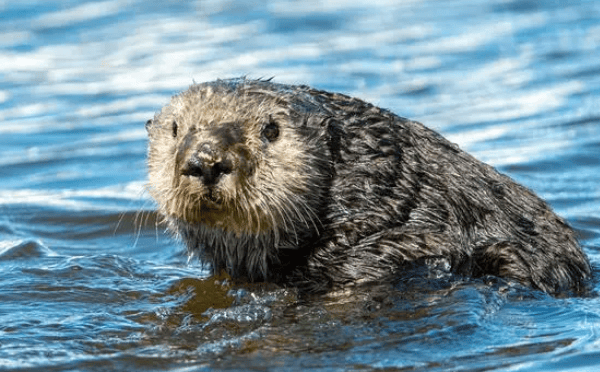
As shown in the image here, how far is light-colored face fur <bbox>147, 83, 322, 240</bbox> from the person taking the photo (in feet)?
19.9

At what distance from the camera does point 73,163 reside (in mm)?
11031

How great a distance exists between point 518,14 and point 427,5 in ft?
4.03

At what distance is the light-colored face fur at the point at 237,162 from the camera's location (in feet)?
19.9

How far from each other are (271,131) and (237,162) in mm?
388

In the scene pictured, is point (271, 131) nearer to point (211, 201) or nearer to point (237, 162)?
point (237, 162)

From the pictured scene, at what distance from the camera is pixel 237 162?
609 cm

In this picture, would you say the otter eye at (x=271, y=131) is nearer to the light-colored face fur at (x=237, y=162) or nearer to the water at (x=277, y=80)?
the light-colored face fur at (x=237, y=162)

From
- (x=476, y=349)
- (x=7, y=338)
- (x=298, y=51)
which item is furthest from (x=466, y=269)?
(x=298, y=51)

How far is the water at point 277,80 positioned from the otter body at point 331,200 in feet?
0.58

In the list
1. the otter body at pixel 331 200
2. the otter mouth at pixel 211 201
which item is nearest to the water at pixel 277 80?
the otter body at pixel 331 200

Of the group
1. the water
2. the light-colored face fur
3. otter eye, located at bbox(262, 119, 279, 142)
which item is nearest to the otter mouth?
the light-colored face fur

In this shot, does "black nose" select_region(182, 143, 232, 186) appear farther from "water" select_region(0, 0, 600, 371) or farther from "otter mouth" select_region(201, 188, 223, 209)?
"water" select_region(0, 0, 600, 371)

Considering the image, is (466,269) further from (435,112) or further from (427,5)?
(427,5)

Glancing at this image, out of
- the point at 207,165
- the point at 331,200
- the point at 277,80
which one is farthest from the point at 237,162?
the point at 277,80
